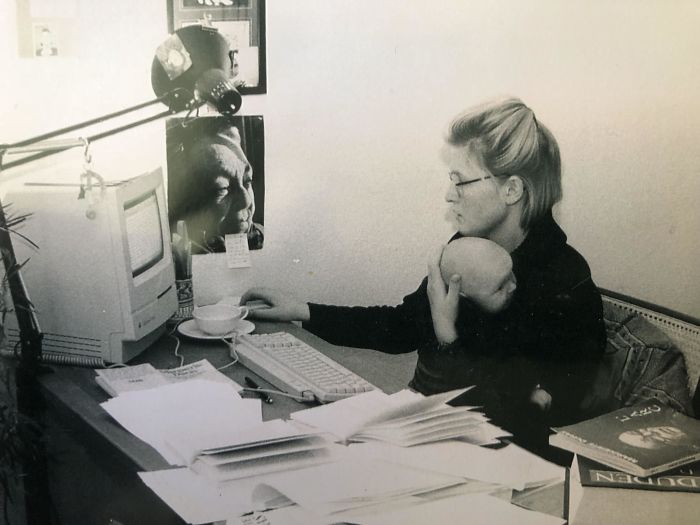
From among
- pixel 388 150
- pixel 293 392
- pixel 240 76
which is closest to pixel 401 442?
pixel 293 392

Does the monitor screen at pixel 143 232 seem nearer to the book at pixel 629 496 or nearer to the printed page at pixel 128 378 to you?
the printed page at pixel 128 378

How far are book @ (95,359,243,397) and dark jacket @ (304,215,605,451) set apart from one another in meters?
0.40

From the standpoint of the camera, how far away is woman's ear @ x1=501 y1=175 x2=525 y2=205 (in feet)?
4.88

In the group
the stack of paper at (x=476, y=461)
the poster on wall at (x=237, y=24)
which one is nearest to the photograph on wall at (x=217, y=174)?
the poster on wall at (x=237, y=24)

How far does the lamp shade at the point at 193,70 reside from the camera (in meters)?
1.45

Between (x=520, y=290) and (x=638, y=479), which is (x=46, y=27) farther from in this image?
(x=638, y=479)

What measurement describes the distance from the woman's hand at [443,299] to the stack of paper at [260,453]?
40 cm

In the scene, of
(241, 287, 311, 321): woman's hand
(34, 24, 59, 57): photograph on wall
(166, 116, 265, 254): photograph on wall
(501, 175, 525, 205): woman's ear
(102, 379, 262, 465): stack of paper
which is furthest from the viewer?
(241, 287, 311, 321): woman's hand

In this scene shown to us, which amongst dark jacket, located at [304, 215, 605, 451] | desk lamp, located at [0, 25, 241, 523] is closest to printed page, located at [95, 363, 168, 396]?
desk lamp, located at [0, 25, 241, 523]

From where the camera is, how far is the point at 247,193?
163 centimetres

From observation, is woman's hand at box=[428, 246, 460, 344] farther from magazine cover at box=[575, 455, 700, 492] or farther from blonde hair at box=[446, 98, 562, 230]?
magazine cover at box=[575, 455, 700, 492]

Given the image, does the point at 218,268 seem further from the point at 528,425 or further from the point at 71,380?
the point at 528,425

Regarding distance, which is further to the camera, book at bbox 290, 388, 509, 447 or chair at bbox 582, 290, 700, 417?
chair at bbox 582, 290, 700, 417

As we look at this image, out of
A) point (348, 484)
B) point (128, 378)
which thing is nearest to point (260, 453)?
point (348, 484)
